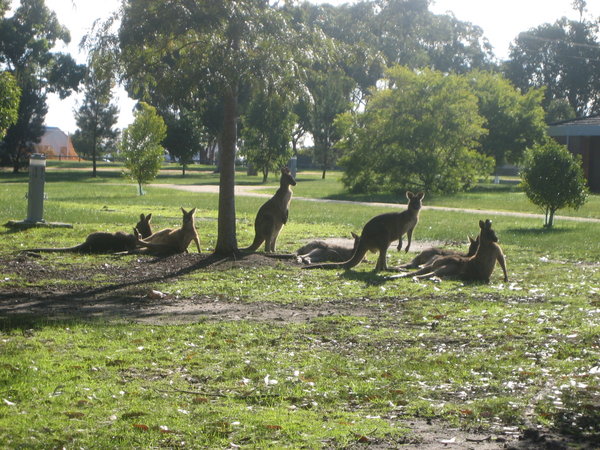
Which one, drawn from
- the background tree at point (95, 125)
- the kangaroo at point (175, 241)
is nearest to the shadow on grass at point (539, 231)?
the kangaroo at point (175, 241)

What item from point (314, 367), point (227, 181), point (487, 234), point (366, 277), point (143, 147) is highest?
point (143, 147)

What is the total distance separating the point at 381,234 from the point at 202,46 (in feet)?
14.0

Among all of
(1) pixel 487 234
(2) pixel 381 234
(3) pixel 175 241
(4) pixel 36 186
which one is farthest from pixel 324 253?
(4) pixel 36 186

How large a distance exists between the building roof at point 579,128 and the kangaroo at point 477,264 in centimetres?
3379

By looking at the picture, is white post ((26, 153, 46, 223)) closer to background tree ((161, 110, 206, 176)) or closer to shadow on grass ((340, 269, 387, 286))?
shadow on grass ((340, 269, 387, 286))

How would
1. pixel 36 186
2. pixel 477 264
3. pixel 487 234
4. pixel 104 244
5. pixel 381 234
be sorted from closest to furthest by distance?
1. pixel 487 234
2. pixel 477 264
3. pixel 381 234
4. pixel 104 244
5. pixel 36 186

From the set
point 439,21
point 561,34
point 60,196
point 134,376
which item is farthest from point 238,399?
point 561,34

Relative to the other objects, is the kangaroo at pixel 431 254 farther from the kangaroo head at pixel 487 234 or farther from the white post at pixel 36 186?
the white post at pixel 36 186

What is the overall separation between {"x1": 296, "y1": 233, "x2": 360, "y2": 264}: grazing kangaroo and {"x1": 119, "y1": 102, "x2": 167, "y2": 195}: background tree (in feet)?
86.9

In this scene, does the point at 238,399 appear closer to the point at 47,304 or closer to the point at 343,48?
the point at 47,304

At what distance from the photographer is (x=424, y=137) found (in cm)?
3975

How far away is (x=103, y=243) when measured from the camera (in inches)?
614

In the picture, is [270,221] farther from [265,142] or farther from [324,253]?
[265,142]

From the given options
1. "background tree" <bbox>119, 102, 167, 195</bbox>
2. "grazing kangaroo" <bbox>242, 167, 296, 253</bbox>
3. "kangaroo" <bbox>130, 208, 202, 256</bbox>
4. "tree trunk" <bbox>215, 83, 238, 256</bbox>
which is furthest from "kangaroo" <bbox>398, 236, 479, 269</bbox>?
"background tree" <bbox>119, 102, 167, 195</bbox>
